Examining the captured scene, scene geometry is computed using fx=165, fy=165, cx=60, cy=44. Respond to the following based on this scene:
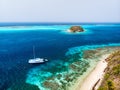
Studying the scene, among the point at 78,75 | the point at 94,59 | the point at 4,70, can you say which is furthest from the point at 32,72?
the point at 94,59

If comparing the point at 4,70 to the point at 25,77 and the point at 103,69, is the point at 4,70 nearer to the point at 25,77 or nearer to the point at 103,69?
the point at 25,77

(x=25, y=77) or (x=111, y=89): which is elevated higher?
(x=111, y=89)

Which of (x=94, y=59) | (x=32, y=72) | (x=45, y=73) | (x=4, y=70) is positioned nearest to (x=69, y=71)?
(x=45, y=73)

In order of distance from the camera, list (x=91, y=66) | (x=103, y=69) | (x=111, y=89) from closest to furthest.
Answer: (x=111, y=89) → (x=103, y=69) → (x=91, y=66)

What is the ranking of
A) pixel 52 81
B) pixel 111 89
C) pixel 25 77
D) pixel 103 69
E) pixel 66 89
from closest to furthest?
1. pixel 111 89
2. pixel 66 89
3. pixel 52 81
4. pixel 25 77
5. pixel 103 69

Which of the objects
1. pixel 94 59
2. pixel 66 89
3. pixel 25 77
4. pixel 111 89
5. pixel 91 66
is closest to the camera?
pixel 111 89

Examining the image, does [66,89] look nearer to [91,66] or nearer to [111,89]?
[111,89]

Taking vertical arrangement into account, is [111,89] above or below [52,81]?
above

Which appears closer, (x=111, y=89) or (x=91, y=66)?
(x=111, y=89)

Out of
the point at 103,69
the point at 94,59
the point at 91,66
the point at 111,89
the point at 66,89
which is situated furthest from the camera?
the point at 94,59
